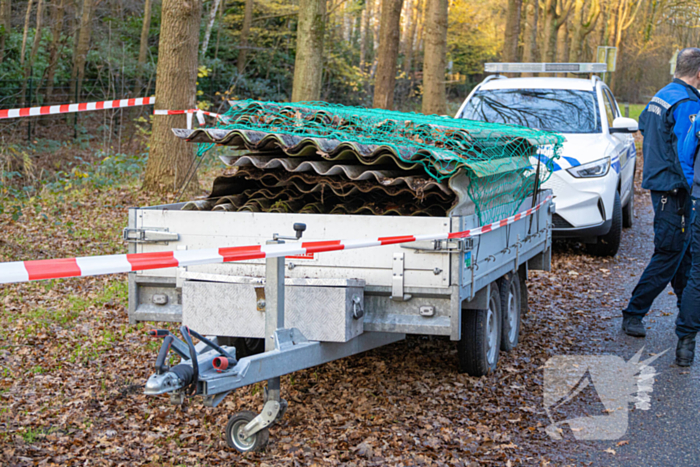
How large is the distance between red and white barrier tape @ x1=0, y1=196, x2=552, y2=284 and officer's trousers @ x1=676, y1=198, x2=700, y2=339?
1880 millimetres

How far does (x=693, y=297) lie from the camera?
221 inches

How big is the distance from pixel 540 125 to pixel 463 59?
38145 millimetres

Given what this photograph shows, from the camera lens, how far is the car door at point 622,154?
374 inches

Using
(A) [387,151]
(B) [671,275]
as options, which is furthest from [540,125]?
(A) [387,151]

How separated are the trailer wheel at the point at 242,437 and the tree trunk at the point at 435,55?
10030 millimetres

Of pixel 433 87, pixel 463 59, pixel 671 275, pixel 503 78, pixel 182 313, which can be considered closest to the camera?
pixel 182 313

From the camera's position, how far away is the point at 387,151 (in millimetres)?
4539

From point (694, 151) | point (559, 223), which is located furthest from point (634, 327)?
point (559, 223)

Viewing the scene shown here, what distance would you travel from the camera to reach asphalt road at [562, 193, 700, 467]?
13.6ft

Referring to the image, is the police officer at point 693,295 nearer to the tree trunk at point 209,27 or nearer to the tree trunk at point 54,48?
the tree trunk at point 54,48

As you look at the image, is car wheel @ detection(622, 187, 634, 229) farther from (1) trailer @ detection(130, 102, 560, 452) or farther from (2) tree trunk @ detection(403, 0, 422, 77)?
(2) tree trunk @ detection(403, 0, 422, 77)

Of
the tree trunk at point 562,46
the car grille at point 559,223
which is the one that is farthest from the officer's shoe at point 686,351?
the tree trunk at point 562,46

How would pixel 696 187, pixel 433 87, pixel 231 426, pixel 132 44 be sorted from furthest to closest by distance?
pixel 132 44 < pixel 433 87 < pixel 696 187 < pixel 231 426

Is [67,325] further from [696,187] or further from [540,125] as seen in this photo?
[540,125]
